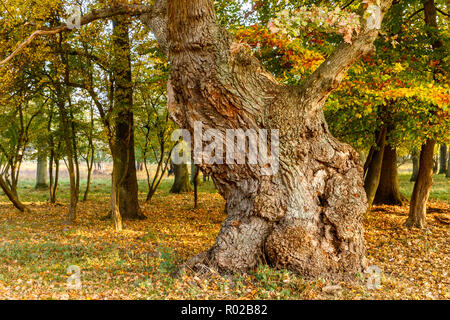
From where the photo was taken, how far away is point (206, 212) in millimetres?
13586

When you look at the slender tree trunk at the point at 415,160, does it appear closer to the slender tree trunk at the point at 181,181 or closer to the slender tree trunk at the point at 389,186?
the slender tree trunk at the point at 389,186

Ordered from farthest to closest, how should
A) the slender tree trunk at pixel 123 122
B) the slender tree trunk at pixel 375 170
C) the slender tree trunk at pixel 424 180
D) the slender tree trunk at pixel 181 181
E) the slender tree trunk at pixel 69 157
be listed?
the slender tree trunk at pixel 181 181, the slender tree trunk at pixel 375 170, the slender tree trunk at pixel 69 157, the slender tree trunk at pixel 123 122, the slender tree trunk at pixel 424 180

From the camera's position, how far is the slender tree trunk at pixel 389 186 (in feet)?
44.0

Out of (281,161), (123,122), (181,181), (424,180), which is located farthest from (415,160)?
(281,161)

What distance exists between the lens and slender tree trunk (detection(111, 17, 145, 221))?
984cm

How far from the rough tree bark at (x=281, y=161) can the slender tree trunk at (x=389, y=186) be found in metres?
8.62

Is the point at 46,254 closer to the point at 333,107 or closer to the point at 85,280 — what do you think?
the point at 85,280

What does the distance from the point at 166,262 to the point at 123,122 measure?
6.50 meters

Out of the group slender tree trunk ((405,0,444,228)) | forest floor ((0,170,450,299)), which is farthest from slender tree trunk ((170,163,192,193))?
slender tree trunk ((405,0,444,228))

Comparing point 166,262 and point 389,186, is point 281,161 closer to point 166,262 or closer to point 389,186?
point 166,262

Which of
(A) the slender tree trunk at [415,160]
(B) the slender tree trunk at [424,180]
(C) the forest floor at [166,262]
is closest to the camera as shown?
(C) the forest floor at [166,262]

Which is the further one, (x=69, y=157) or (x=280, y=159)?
(x=69, y=157)

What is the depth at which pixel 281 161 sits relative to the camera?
18.5ft

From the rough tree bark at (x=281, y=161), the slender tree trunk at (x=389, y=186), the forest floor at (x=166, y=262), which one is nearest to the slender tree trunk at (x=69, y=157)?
the forest floor at (x=166, y=262)
